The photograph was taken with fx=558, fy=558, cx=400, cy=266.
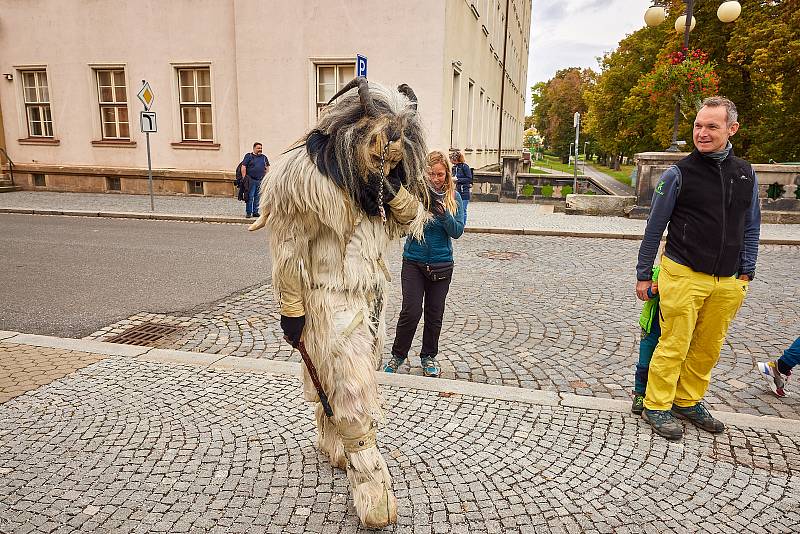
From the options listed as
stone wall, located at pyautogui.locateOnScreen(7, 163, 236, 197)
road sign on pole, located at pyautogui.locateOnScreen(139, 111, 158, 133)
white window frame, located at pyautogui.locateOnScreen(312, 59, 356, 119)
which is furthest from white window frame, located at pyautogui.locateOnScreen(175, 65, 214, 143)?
road sign on pole, located at pyautogui.locateOnScreen(139, 111, 158, 133)

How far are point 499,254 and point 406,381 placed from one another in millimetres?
5979

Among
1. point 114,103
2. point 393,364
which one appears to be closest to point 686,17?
point 393,364

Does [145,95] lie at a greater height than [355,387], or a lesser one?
greater

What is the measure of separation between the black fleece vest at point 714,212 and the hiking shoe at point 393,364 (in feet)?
7.44

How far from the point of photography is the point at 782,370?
4.27 m

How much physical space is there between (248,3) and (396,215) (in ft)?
54.9

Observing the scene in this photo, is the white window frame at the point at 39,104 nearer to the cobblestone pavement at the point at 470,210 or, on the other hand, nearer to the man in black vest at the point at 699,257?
the cobblestone pavement at the point at 470,210

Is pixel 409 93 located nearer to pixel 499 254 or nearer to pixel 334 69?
pixel 499 254

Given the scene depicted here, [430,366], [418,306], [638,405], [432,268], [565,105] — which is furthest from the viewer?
[565,105]

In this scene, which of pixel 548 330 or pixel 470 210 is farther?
pixel 470 210

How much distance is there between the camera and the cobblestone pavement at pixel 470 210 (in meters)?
12.8

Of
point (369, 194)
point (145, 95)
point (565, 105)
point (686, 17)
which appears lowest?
point (369, 194)

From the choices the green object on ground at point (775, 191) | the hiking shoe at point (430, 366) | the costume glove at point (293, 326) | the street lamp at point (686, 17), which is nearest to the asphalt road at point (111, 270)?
the hiking shoe at point (430, 366)

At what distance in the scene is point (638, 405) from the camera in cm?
389
